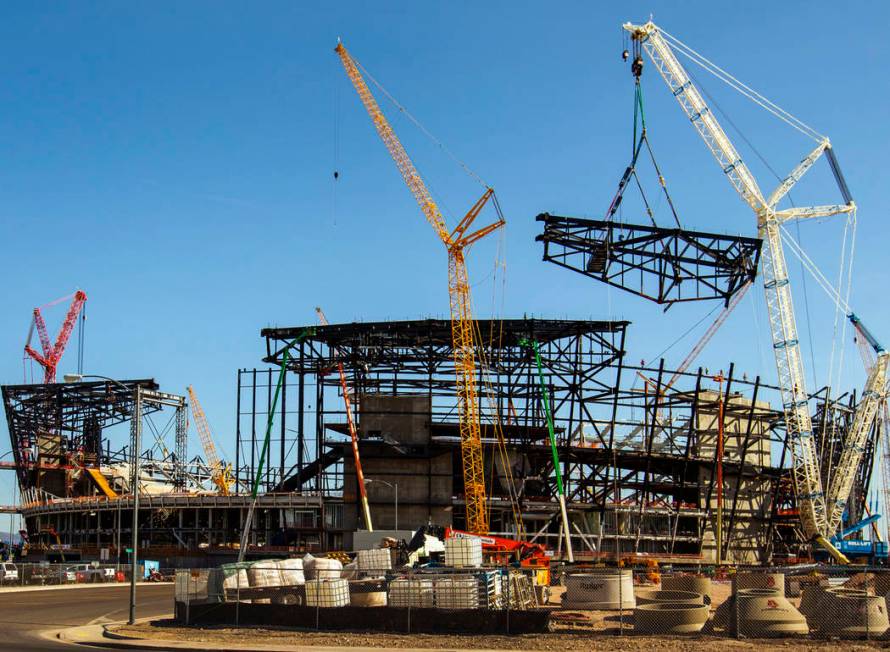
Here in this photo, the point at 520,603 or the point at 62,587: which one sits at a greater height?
the point at 520,603

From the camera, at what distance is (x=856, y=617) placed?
83.2ft

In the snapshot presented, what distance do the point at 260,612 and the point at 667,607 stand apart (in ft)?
40.7

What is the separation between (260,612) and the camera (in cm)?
3109

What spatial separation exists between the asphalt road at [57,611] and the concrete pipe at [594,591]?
15081 millimetres

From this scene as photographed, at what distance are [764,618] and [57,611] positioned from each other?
3022 centimetres

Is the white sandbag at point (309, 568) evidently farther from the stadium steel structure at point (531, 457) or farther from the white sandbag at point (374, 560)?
the stadium steel structure at point (531, 457)

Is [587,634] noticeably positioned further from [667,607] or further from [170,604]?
[170,604]

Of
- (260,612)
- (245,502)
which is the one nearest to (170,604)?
(260,612)

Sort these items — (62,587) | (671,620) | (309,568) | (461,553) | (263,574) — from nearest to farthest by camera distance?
(671,620), (263,574), (309,568), (461,553), (62,587)

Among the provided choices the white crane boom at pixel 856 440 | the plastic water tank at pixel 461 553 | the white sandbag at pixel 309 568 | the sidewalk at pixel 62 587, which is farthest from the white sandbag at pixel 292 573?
the white crane boom at pixel 856 440

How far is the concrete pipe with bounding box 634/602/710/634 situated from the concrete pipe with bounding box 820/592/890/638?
3144 mm

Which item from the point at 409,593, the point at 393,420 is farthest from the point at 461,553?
the point at 393,420

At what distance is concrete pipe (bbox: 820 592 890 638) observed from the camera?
990 inches

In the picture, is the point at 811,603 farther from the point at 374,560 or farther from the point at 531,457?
the point at 531,457
